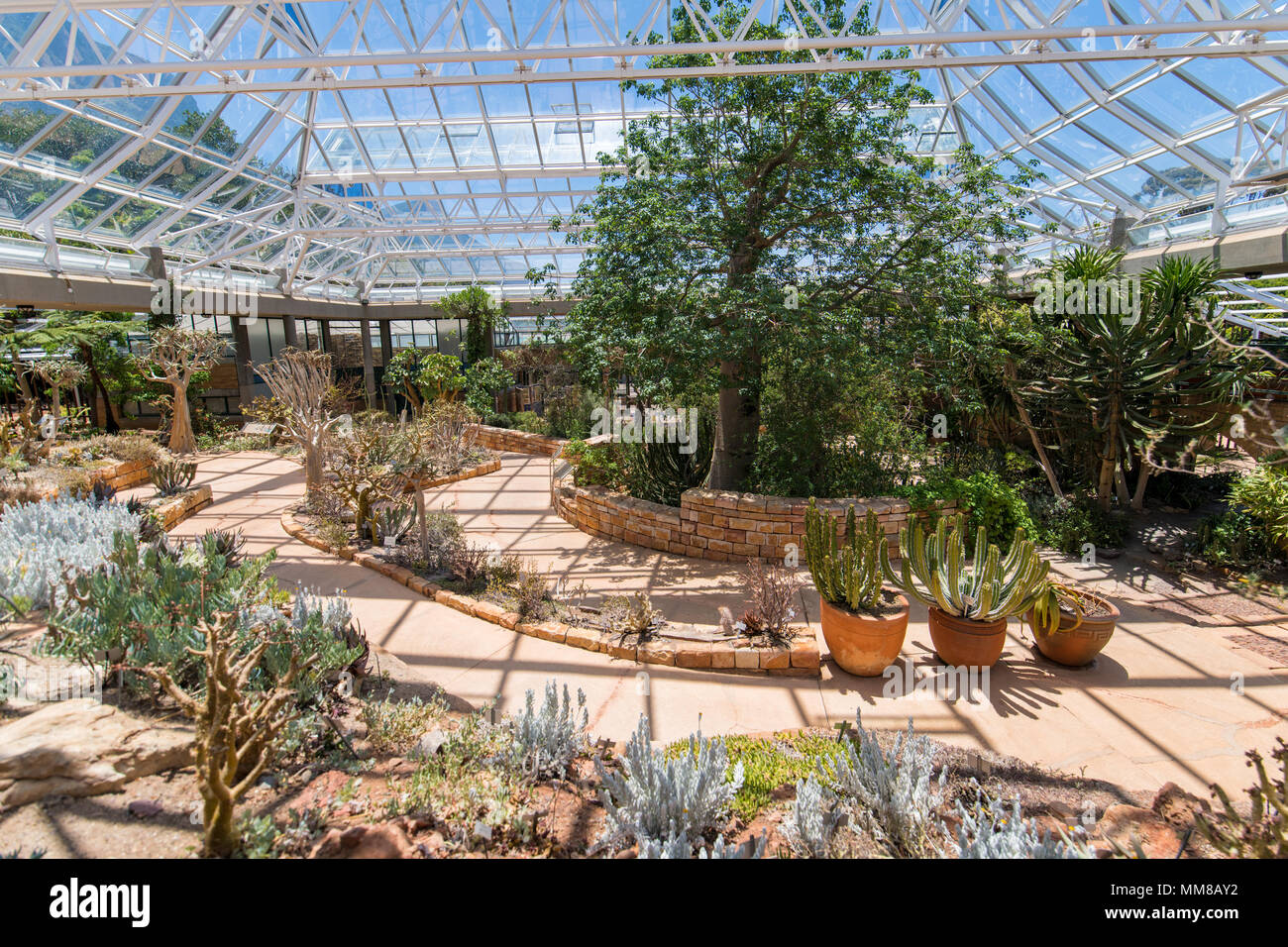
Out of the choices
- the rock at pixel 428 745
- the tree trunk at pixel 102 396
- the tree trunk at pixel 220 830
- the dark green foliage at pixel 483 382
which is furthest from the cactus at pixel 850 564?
the tree trunk at pixel 102 396

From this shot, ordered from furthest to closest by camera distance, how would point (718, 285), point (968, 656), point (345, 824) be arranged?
point (718, 285) → point (968, 656) → point (345, 824)

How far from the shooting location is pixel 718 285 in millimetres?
6922

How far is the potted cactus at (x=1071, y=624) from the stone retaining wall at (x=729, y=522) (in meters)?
1.83

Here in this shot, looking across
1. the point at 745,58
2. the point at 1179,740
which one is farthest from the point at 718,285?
the point at 1179,740

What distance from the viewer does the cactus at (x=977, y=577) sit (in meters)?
4.08

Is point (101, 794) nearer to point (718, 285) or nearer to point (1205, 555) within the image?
point (718, 285)

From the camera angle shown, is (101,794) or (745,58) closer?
(101,794)

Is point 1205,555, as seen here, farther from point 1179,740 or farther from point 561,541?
point 561,541

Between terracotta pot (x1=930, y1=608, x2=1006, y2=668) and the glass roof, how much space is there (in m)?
4.67

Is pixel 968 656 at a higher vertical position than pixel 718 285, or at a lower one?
lower

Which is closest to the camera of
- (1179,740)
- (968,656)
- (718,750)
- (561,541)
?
(718,750)

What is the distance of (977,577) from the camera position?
14.0 ft

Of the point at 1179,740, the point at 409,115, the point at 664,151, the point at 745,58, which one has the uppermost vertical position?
the point at 409,115
